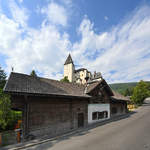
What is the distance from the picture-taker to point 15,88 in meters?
10.4

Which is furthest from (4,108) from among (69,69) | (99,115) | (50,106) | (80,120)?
(69,69)

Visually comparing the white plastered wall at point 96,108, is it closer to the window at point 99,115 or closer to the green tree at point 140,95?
the window at point 99,115

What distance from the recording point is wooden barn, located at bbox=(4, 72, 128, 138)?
10656 millimetres

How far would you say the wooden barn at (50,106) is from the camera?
1066 centimetres

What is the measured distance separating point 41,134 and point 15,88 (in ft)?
17.4

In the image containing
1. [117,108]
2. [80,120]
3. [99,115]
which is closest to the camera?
[80,120]

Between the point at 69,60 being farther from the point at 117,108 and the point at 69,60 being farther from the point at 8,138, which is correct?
the point at 8,138

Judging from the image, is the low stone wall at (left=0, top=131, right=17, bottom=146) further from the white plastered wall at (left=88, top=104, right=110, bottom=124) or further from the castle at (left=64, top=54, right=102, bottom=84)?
the castle at (left=64, top=54, right=102, bottom=84)

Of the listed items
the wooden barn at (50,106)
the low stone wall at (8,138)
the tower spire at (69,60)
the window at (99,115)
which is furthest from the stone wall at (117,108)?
the tower spire at (69,60)

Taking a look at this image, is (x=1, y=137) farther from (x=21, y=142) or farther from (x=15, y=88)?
(x=15, y=88)

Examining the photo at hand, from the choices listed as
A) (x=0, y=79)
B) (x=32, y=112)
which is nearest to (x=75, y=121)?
(x=32, y=112)

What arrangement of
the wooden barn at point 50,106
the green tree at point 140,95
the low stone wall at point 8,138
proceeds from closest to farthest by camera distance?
the low stone wall at point 8,138 < the wooden barn at point 50,106 < the green tree at point 140,95

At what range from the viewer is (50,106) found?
1256cm

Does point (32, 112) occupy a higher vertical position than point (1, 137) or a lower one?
higher
